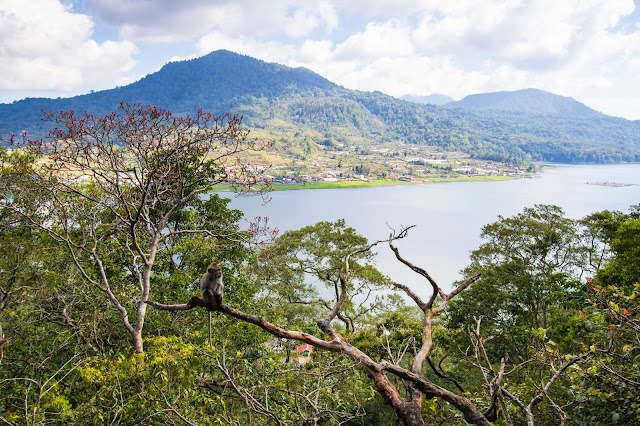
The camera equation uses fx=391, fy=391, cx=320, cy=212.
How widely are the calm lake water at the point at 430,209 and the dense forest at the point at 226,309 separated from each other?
7.56m

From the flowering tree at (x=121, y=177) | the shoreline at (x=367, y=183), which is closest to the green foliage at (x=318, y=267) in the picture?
the flowering tree at (x=121, y=177)

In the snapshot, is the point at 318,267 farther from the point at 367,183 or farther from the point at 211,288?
the point at 367,183

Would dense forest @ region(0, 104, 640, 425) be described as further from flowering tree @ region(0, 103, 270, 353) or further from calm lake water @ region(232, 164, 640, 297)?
A: calm lake water @ region(232, 164, 640, 297)

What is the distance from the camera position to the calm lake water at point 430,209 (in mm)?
24859

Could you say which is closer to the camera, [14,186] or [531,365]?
[531,365]

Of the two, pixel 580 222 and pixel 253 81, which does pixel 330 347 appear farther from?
pixel 253 81

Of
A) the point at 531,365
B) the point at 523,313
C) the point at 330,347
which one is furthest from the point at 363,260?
the point at 330,347

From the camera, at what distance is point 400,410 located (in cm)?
206

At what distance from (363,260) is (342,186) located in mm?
45662

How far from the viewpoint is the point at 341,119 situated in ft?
502

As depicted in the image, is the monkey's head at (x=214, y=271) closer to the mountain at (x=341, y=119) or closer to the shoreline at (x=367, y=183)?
the shoreline at (x=367, y=183)

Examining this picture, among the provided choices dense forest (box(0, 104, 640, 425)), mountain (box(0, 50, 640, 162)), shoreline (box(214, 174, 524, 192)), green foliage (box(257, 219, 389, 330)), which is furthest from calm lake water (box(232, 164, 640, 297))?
mountain (box(0, 50, 640, 162))

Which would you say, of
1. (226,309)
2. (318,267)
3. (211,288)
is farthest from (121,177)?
(318,267)

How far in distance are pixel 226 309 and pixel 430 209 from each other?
41.1m
